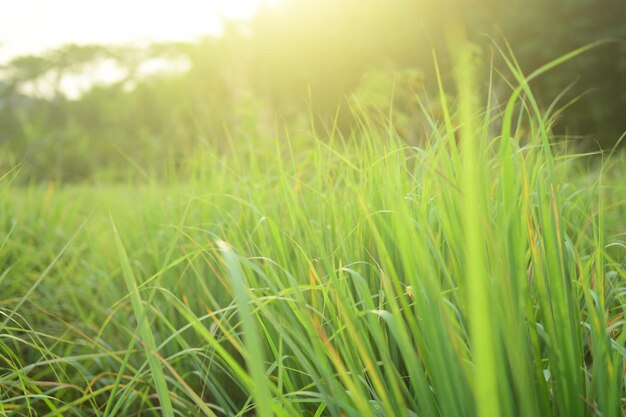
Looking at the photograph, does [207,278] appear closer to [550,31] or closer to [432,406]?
[432,406]

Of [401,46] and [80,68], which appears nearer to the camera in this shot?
[401,46]

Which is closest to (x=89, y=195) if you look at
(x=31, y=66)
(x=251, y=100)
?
(x=251, y=100)

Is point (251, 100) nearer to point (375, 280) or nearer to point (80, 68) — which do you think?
point (375, 280)

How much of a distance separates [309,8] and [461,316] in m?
10.0

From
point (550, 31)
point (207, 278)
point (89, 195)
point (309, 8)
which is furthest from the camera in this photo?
point (309, 8)

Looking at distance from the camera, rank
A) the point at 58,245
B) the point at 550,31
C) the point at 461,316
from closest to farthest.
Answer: the point at 461,316, the point at 58,245, the point at 550,31

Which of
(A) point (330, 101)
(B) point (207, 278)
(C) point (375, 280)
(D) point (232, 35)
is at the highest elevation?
(D) point (232, 35)

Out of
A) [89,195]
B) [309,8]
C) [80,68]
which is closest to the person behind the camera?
[89,195]

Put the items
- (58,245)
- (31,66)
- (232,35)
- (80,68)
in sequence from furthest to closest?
(80,68) < (31,66) < (232,35) < (58,245)

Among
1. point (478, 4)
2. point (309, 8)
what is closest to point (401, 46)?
point (478, 4)

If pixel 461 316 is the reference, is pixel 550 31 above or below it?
below

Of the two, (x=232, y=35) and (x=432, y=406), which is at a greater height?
(x=232, y=35)

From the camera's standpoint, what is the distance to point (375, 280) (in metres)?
1.13

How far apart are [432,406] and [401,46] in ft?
28.4
